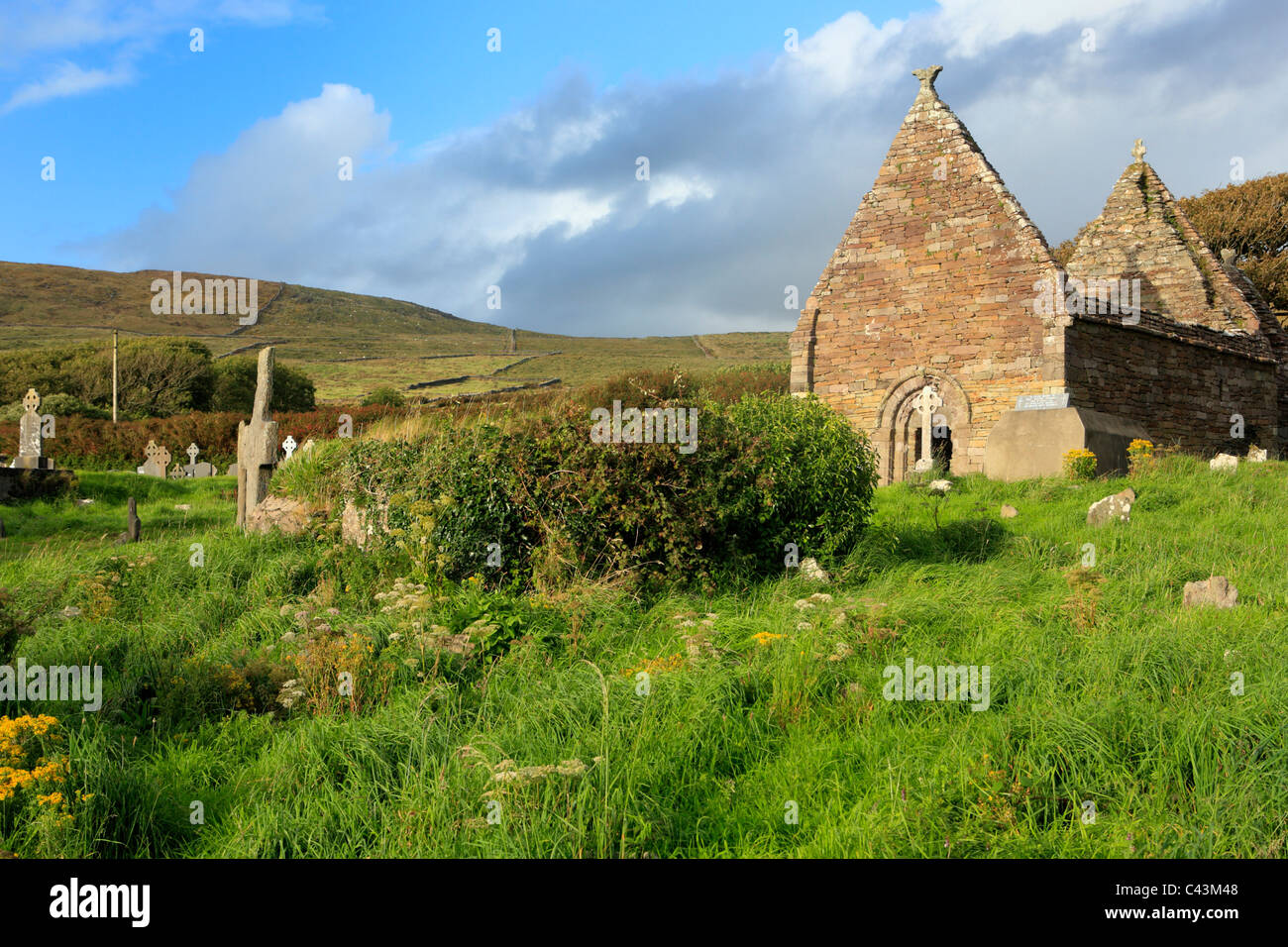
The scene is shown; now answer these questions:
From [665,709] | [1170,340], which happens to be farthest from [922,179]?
[665,709]

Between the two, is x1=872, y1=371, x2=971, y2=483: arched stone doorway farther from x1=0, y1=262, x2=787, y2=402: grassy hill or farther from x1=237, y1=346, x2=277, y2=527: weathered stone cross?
x1=0, y1=262, x2=787, y2=402: grassy hill

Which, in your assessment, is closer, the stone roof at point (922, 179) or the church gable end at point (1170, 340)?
the church gable end at point (1170, 340)

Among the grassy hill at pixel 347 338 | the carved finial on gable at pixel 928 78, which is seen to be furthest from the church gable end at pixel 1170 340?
the grassy hill at pixel 347 338

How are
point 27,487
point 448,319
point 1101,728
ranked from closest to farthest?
point 1101,728 < point 27,487 < point 448,319

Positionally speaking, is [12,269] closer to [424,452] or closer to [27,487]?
[27,487]

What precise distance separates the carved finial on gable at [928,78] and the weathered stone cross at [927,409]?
21.0 ft

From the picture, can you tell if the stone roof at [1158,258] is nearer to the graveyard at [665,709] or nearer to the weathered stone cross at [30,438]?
the graveyard at [665,709]

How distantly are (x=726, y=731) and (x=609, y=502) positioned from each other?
11.6 feet

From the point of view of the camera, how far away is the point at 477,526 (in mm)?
8172

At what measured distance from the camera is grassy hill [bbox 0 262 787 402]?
70625mm

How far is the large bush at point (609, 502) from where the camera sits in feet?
26.2

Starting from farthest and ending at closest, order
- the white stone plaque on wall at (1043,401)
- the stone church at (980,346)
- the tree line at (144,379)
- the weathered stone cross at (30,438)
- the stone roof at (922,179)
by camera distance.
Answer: the tree line at (144,379), the weathered stone cross at (30,438), the stone roof at (922,179), the stone church at (980,346), the white stone plaque on wall at (1043,401)
